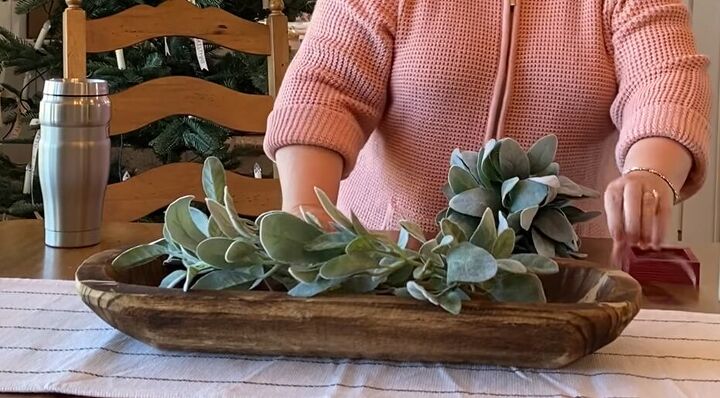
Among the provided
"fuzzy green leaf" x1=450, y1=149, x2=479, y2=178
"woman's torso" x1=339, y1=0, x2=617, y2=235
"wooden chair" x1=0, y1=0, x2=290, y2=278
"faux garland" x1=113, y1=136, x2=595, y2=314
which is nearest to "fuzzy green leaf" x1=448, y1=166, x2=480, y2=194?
"fuzzy green leaf" x1=450, y1=149, x2=479, y2=178

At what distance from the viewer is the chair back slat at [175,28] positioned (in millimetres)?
1371

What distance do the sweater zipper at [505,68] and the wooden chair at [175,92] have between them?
1.58 ft

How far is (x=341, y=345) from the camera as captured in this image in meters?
Answer: 0.51

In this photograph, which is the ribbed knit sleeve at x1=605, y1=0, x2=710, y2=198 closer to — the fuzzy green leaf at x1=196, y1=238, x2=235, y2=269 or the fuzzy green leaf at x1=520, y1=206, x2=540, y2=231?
the fuzzy green leaf at x1=520, y1=206, x2=540, y2=231

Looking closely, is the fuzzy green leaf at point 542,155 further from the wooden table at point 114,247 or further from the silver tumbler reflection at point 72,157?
the silver tumbler reflection at point 72,157

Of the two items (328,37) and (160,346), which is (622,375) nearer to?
(160,346)

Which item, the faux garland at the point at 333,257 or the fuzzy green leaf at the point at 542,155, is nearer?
the faux garland at the point at 333,257

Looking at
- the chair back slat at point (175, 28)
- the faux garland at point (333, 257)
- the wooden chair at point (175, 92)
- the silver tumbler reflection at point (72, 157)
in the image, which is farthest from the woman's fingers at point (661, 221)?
the chair back slat at point (175, 28)

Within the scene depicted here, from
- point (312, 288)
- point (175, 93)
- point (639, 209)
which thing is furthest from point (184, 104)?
point (312, 288)

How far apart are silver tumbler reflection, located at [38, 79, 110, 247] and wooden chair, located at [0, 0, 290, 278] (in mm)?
342

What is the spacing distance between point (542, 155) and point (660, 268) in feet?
0.74

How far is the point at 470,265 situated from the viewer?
18.8 inches

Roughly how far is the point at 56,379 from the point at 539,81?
688 mm

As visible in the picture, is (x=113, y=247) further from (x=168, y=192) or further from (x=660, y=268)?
(x=660, y=268)
